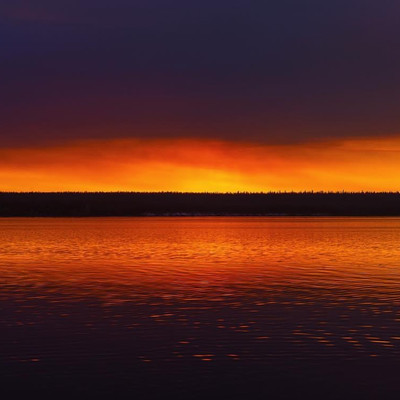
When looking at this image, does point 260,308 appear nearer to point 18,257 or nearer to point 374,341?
point 374,341

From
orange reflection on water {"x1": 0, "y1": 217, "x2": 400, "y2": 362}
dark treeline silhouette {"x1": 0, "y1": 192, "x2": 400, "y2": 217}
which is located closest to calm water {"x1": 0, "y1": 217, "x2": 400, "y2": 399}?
orange reflection on water {"x1": 0, "y1": 217, "x2": 400, "y2": 362}

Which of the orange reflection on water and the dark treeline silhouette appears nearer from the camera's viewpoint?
the orange reflection on water

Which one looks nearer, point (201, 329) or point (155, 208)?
point (201, 329)

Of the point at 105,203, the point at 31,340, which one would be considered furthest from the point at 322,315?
the point at 105,203

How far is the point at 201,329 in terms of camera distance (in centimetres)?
2233

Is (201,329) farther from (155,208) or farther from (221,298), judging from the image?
(155,208)

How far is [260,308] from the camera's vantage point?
26328mm

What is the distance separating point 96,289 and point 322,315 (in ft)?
36.4

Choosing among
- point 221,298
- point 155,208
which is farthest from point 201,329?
point 155,208

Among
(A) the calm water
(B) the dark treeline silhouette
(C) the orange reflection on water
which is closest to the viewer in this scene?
(A) the calm water

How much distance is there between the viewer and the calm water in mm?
16516

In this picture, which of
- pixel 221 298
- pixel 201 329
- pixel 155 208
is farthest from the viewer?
pixel 155 208

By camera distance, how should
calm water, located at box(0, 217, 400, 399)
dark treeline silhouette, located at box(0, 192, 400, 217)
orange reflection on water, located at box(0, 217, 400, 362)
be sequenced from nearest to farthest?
calm water, located at box(0, 217, 400, 399) → orange reflection on water, located at box(0, 217, 400, 362) → dark treeline silhouette, located at box(0, 192, 400, 217)

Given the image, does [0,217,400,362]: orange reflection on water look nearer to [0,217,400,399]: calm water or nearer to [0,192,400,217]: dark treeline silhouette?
[0,217,400,399]: calm water
